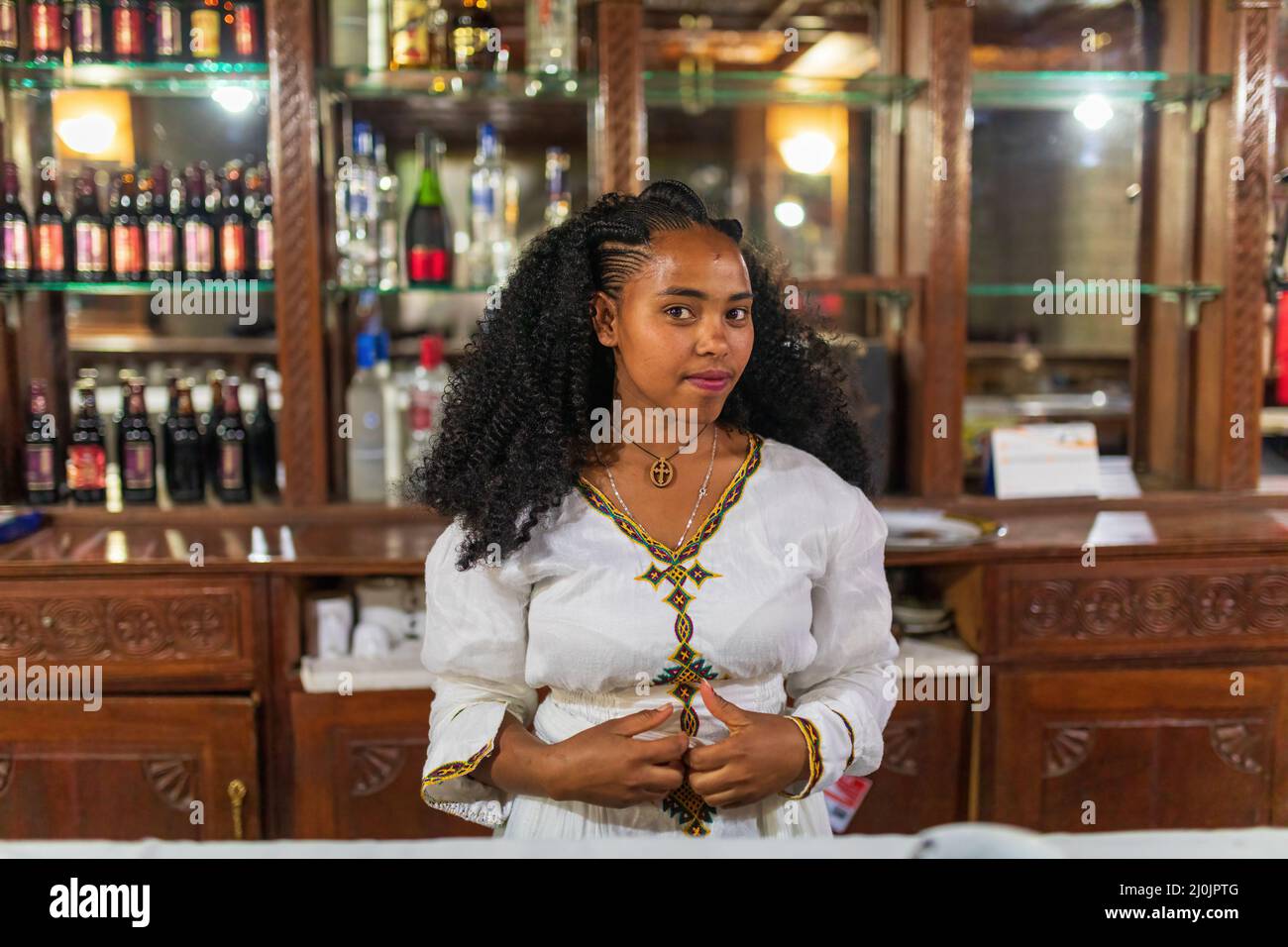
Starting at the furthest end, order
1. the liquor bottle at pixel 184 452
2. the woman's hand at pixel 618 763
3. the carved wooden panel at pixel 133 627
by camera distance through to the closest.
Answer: the liquor bottle at pixel 184 452, the carved wooden panel at pixel 133 627, the woman's hand at pixel 618 763

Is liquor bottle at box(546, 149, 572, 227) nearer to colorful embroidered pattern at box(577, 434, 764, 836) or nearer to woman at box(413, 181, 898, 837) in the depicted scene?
woman at box(413, 181, 898, 837)

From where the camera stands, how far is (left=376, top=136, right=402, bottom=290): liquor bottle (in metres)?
2.72

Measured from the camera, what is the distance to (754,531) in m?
1.31

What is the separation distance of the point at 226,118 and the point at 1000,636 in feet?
6.72

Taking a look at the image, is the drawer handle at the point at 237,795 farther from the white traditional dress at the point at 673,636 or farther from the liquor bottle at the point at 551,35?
the liquor bottle at the point at 551,35

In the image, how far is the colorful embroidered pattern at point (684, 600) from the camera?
1.26 m

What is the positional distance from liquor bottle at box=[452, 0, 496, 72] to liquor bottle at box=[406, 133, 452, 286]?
0.70ft

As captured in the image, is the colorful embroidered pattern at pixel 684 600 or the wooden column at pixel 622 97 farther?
the wooden column at pixel 622 97

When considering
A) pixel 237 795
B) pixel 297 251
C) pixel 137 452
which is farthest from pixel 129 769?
pixel 297 251

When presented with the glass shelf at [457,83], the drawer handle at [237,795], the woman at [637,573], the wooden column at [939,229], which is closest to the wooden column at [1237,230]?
the wooden column at [939,229]

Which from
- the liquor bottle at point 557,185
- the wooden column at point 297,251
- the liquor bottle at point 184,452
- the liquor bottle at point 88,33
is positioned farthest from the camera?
the liquor bottle at point 557,185

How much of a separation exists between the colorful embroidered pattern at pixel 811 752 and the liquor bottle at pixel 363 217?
68.9 inches

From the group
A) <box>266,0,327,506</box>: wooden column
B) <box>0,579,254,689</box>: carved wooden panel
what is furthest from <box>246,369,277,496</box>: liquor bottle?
<box>0,579,254,689</box>: carved wooden panel

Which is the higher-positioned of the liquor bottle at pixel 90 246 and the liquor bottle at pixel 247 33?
the liquor bottle at pixel 247 33
